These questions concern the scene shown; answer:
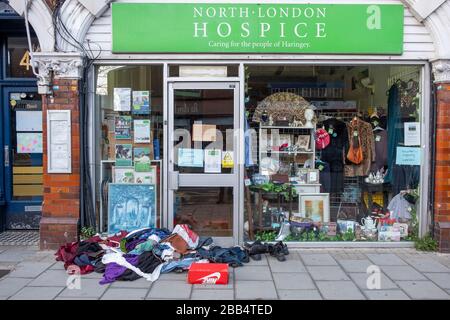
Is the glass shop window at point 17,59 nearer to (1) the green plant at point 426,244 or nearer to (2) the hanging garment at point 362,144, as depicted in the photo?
(2) the hanging garment at point 362,144

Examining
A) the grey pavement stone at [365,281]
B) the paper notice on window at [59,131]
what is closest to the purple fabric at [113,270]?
the paper notice on window at [59,131]

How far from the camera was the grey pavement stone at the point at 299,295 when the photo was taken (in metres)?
4.99

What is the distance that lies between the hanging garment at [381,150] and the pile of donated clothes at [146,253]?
6.68 feet

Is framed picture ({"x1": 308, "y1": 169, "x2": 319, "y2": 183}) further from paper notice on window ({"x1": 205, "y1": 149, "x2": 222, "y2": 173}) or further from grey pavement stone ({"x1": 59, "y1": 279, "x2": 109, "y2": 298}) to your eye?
grey pavement stone ({"x1": 59, "y1": 279, "x2": 109, "y2": 298})

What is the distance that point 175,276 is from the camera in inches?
224

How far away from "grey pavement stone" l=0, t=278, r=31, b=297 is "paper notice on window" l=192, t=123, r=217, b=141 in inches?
111

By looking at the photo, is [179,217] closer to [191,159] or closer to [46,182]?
[191,159]

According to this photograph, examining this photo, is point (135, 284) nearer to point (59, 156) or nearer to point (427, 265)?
point (59, 156)

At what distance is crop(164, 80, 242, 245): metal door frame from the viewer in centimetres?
680

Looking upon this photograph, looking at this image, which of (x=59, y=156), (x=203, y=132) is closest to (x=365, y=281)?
(x=203, y=132)

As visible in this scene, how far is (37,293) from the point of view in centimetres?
508

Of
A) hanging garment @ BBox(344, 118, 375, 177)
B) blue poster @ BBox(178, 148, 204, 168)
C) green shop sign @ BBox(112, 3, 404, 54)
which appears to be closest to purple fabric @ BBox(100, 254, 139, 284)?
blue poster @ BBox(178, 148, 204, 168)

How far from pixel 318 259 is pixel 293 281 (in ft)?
3.35

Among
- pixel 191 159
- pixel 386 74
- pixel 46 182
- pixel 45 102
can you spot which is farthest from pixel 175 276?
pixel 386 74
